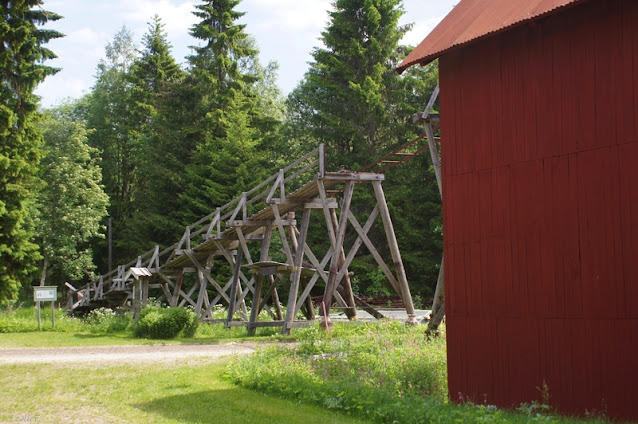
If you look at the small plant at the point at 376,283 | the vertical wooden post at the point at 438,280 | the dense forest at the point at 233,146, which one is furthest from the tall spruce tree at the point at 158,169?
the vertical wooden post at the point at 438,280

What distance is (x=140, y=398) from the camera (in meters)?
9.88

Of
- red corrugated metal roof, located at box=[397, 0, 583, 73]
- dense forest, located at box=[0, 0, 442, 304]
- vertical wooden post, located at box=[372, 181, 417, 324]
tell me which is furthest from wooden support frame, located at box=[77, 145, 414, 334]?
dense forest, located at box=[0, 0, 442, 304]

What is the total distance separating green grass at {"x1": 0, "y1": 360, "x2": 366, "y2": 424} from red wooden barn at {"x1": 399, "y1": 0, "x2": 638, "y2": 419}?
2.38 m

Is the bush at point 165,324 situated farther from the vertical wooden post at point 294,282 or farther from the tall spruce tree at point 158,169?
the tall spruce tree at point 158,169

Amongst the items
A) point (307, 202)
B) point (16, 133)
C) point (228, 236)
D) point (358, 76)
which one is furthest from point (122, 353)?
point (358, 76)

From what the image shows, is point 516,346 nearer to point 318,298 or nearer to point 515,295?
point 515,295

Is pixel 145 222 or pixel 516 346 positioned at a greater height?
pixel 145 222

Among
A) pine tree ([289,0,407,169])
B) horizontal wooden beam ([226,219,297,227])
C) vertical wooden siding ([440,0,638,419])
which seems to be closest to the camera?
vertical wooden siding ([440,0,638,419])

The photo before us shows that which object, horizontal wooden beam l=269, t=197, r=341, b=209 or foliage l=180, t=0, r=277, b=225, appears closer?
horizontal wooden beam l=269, t=197, r=341, b=209

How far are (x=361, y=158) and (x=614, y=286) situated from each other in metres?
28.1

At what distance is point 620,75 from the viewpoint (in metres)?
8.21

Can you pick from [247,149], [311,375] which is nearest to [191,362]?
[311,375]

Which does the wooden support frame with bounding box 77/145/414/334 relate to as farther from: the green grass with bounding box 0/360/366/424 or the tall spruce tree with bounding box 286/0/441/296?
the tall spruce tree with bounding box 286/0/441/296

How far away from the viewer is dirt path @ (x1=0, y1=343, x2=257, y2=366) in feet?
45.8
